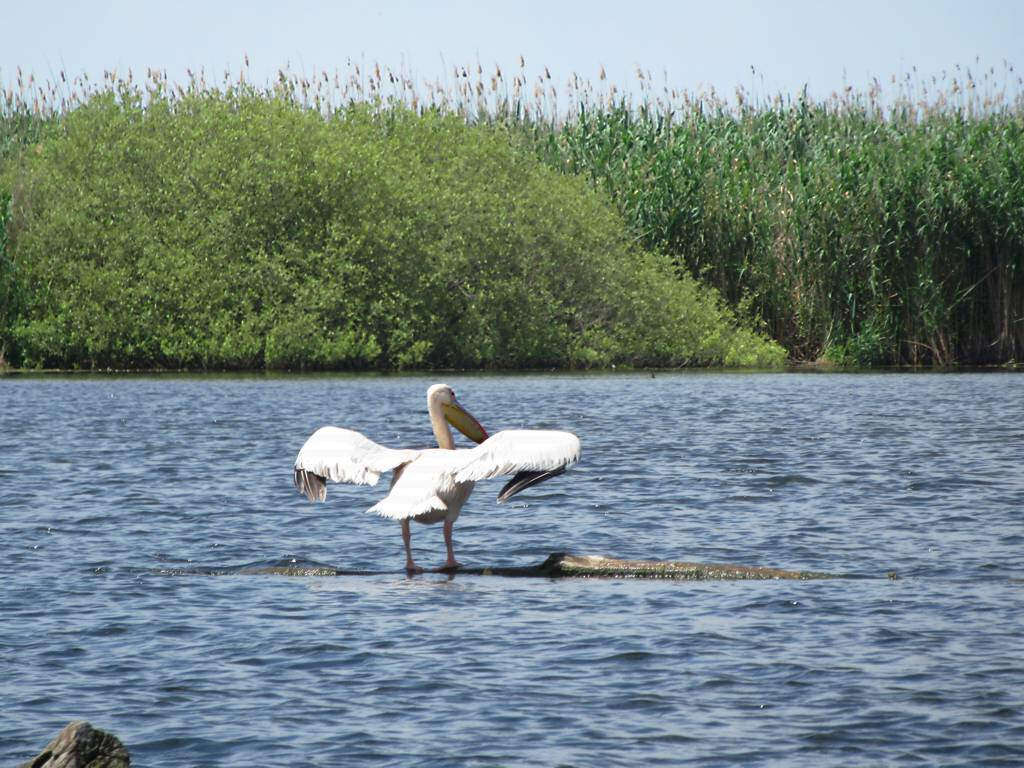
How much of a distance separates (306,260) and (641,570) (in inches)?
1256

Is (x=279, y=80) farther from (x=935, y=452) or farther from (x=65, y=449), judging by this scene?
(x=935, y=452)

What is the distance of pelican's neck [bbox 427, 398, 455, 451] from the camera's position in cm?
1235

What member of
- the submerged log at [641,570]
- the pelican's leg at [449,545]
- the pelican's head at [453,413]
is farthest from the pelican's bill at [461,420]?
the submerged log at [641,570]

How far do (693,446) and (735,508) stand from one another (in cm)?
683

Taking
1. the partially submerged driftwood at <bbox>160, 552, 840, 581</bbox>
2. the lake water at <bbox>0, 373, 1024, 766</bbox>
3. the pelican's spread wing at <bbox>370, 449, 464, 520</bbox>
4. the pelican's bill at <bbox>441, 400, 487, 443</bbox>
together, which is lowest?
the lake water at <bbox>0, 373, 1024, 766</bbox>

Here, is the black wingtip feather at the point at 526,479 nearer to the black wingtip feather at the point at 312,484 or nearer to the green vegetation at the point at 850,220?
the black wingtip feather at the point at 312,484

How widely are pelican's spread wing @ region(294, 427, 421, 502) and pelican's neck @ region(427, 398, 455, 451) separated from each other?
72 cm

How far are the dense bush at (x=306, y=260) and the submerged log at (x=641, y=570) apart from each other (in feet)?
98.1

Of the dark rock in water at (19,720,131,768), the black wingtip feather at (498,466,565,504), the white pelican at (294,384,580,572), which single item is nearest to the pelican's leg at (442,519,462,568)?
the white pelican at (294,384,580,572)

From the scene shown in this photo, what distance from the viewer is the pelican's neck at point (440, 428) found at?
12352 mm

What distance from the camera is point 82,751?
225 inches

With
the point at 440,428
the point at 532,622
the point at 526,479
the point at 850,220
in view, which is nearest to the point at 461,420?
the point at 440,428

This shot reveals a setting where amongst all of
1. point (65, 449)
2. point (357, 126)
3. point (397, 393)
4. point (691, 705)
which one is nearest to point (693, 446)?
point (65, 449)

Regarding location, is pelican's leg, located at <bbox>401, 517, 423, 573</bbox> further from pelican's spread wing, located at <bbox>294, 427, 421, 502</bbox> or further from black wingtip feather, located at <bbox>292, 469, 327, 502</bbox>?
black wingtip feather, located at <bbox>292, 469, 327, 502</bbox>
